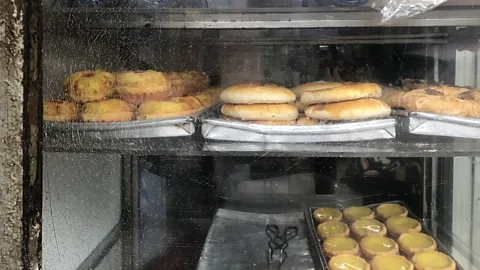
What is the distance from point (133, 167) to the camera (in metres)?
1.13

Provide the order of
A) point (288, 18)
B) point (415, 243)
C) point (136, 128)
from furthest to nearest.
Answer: point (415, 243) < point (288, 18) < point (136, 128)

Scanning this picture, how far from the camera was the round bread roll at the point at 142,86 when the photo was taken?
1018mm

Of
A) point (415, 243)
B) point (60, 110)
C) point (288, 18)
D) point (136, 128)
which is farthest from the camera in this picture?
point (415, 243)

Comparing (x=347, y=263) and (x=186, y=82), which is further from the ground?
(x=186, y=82)

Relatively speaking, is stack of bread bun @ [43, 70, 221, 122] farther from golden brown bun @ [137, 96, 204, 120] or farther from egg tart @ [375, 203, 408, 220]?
egg tart @ [375, 203, 408, 220]

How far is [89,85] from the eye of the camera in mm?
993

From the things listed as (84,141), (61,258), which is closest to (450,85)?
(84,141)

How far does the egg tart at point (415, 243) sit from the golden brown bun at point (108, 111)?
2.65 feet

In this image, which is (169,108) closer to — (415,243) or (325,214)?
(325,214)

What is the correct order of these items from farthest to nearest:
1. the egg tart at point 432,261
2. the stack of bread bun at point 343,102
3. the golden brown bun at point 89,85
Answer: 1. the egg tart at point 432,261
2. the stack of bread bun at point 343,102
3. the golden brown bun at point 89,85

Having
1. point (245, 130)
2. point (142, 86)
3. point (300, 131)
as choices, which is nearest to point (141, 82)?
point (142, 86)

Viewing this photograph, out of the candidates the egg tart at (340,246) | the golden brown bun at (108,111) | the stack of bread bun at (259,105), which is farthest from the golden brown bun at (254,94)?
the egg tart at (340,246)

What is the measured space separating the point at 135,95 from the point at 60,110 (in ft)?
0.67

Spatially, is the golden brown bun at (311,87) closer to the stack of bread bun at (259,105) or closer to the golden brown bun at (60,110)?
the stack of bread bun at (259,105)
